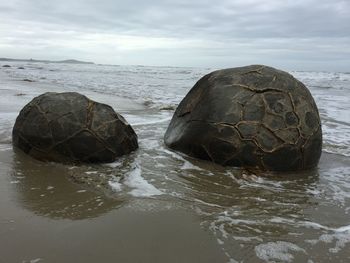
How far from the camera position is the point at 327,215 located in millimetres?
3516

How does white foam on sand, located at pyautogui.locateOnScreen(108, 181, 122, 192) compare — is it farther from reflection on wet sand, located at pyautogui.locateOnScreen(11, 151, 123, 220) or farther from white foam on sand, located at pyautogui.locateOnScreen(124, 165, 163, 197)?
reflection on wet sand, located at pyautogui.locateOnScreen(11, 151, 123, 220)

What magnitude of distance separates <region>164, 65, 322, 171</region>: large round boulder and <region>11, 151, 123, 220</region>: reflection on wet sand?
1.59m

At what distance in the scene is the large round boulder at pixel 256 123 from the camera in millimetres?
4758

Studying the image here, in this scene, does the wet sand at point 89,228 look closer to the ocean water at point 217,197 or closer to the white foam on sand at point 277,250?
the ocean water at point 217,197

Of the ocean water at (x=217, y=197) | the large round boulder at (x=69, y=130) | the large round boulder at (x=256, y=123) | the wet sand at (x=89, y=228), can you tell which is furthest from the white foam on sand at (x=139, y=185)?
the large round boulder at (x=256, y=123)

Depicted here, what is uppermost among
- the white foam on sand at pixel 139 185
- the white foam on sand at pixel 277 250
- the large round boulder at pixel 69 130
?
the large round boulder at pixel 69 130

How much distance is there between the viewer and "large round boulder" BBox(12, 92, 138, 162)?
476cm

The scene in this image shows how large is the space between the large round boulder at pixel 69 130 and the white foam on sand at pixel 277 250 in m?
2.41

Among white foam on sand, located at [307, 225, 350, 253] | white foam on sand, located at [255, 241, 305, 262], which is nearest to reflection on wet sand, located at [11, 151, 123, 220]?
white foam on sand, located at [255, 241, 305, 262]

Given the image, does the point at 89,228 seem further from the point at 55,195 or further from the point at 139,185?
the point at 139,185

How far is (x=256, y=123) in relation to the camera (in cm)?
478

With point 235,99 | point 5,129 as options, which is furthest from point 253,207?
point 5,129

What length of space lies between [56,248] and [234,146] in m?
2.55

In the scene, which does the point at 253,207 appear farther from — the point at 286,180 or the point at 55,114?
the point at 55,114
